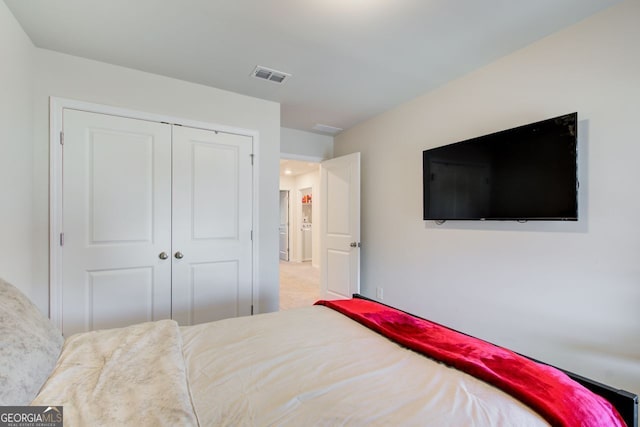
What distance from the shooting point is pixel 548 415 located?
0.84 meters

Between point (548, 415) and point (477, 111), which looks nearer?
point (548, 415)

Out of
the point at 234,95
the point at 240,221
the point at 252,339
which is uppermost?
the point at 234,95

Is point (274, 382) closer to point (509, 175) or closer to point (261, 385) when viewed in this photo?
point (261, 385)

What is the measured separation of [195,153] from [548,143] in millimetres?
2804

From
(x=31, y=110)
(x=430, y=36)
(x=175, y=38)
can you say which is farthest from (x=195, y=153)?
(x=430, y=36)

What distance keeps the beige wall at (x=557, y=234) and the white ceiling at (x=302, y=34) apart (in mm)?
208

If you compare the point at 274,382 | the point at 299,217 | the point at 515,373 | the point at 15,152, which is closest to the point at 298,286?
the point at 299,217

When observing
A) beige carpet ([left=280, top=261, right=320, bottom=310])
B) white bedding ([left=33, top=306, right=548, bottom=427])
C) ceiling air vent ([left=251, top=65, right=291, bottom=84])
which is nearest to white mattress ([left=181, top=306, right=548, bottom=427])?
white bedding ([left=33, top=306, right=548, bottom=427])

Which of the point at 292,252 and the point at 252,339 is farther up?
the point at 252,339

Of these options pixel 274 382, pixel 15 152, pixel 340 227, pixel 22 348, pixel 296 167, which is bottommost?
pixel 274 382

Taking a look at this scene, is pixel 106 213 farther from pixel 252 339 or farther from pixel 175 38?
pixel 252 339

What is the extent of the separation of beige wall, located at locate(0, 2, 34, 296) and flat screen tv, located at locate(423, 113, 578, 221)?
3131 mm

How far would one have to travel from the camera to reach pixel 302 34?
6.36 feet

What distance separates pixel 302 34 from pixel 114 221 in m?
2.06
